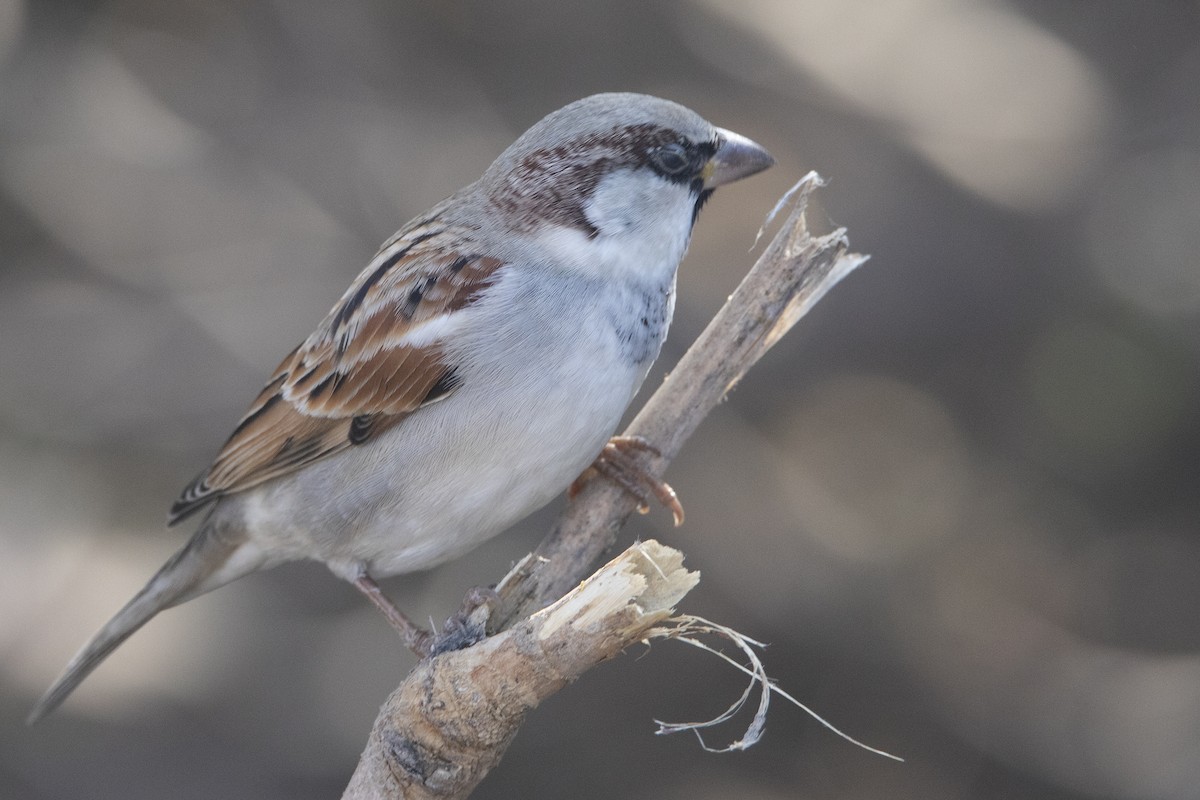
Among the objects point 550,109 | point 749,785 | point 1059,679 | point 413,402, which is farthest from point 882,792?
point 550,109

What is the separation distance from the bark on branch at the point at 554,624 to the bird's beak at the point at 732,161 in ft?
0.78

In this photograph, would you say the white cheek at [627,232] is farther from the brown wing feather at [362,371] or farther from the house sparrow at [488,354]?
the brown wing feather at [362,371]

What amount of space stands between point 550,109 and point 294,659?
8.73 feet

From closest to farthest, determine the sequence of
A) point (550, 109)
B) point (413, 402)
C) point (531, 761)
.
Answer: point (413, 402)
point (531, 761)
point (550, 109)

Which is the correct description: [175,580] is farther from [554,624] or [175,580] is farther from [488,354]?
[554,624]

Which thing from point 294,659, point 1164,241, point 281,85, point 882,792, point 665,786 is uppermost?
point 1164,241

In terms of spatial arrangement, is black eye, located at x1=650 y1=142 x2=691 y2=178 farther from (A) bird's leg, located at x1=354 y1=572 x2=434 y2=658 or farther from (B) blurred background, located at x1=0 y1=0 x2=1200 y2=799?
(B) blurred background, located at x1=0 y1=0 x2=1200 y2=799

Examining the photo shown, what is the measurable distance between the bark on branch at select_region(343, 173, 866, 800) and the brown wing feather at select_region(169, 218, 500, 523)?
452mm

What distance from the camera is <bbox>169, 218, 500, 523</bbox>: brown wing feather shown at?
254 centimetres

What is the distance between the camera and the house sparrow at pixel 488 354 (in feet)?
7.86

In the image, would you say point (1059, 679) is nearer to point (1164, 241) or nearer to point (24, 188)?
point (1164, 241)

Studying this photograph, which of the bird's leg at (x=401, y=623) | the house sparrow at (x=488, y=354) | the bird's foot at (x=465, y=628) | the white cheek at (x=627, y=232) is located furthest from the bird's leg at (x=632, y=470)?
the bird's foot at (x=465, y=628)

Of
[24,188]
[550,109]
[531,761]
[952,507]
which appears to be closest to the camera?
[531,761]

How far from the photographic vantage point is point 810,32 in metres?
5.45
